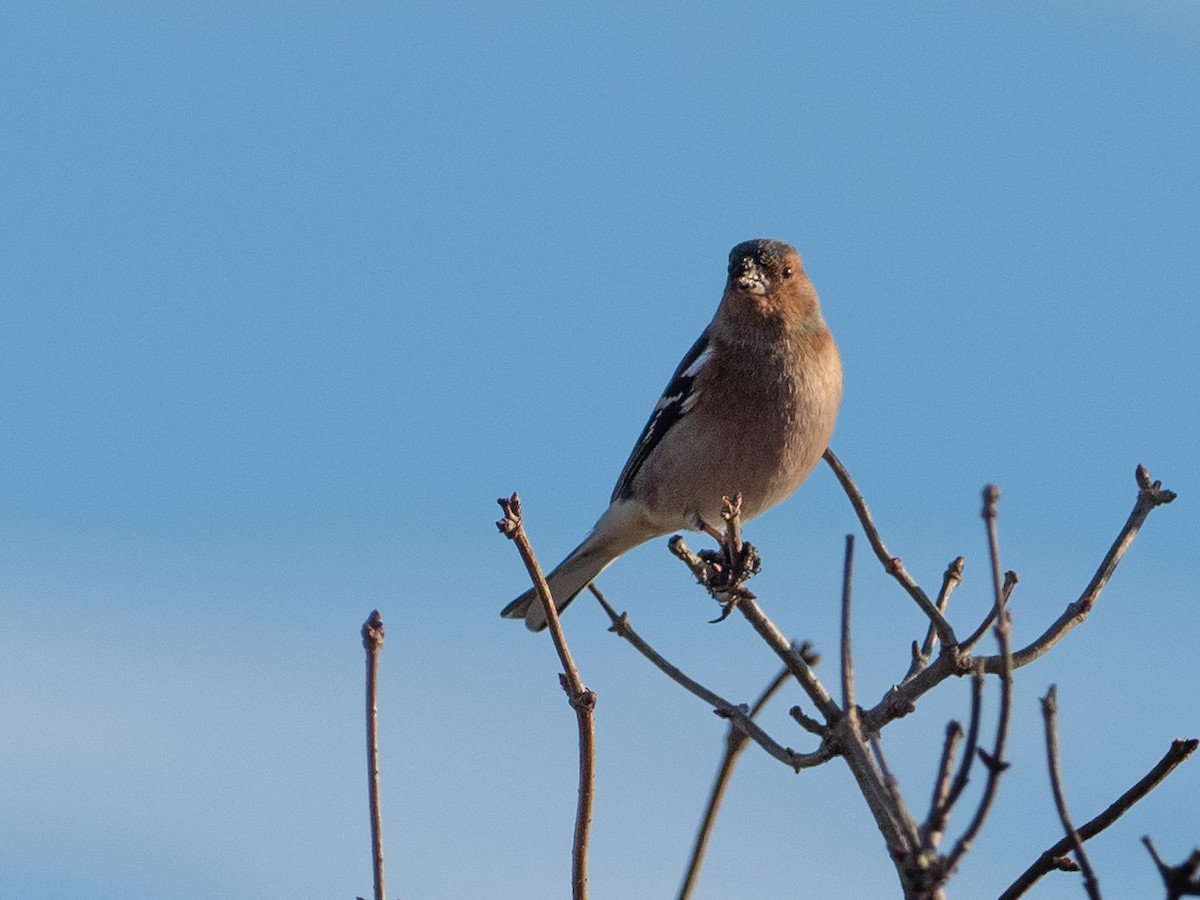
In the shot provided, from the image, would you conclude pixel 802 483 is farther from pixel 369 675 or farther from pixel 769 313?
pixel 369 675

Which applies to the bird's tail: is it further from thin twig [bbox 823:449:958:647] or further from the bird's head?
thin twig [bbox 823:449:958:647]

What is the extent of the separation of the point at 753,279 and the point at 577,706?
5.76m

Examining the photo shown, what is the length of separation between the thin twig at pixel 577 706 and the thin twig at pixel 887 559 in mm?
1740

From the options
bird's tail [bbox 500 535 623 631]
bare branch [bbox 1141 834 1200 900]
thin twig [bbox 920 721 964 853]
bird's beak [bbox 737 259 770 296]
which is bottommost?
bare branch [bbox 1141 834 1200 900]

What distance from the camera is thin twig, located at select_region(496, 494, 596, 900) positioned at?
10.1ft

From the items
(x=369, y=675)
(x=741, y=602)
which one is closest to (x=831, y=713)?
(x=741, y=602)

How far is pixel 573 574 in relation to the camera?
9.66 m

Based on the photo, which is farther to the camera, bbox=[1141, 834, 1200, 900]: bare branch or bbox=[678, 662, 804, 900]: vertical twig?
bbox=[678, 662, 804, 900]: vertical twig

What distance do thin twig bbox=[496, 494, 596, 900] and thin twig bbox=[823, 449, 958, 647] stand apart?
1.74 m

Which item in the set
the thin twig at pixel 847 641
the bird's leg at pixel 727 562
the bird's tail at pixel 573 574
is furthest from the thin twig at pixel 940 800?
the bird's tail at pixel 573 574

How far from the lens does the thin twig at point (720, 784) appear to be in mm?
3352

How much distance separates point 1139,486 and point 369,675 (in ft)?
9.22

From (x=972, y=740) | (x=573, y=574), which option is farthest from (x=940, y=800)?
(x=573, y=574)

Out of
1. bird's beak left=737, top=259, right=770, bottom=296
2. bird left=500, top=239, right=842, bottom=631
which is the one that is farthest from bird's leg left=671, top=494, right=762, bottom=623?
bird's beak left=737, top=259, right=770, bottom=296
